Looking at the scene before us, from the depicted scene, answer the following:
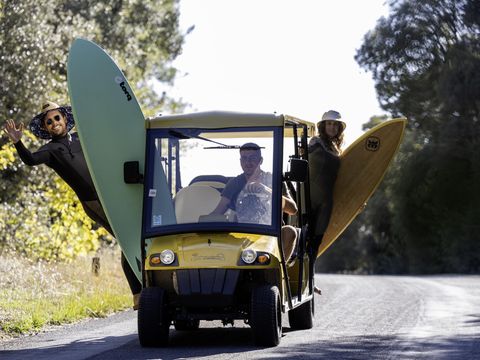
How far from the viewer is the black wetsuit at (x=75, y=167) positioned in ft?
41.1

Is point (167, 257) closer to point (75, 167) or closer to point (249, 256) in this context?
point (249, 256)

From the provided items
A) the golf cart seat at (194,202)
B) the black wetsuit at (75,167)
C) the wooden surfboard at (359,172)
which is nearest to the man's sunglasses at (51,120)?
the black wetsuit at (75,167)

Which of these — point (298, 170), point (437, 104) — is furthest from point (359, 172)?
point (437, 104)

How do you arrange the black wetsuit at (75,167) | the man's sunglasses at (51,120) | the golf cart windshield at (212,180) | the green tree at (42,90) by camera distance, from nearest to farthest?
the golf cart windshield at (212,180)
the black wetsuit at (75,167)
the man's sunglasses at (51,120)
the green tree at (42,90)

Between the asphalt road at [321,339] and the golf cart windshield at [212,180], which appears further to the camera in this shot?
the golf cart windshield at [212,180]

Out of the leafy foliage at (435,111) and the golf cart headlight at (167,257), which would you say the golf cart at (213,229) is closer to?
the golf cart headlight at (167,257)

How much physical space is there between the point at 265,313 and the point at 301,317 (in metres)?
2.18

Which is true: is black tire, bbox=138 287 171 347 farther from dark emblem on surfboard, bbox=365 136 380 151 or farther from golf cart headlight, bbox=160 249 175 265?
dark emblem on surfboard, bbox=365 136 380 151

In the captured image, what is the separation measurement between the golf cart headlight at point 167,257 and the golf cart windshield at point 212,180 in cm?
45

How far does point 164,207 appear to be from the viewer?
11531mm

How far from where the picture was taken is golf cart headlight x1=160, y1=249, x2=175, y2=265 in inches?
426

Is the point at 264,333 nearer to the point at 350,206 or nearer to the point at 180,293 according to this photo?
the point at 180,293

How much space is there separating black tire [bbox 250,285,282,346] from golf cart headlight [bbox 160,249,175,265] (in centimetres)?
76

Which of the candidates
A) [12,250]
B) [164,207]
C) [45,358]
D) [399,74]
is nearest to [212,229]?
[164,207]
